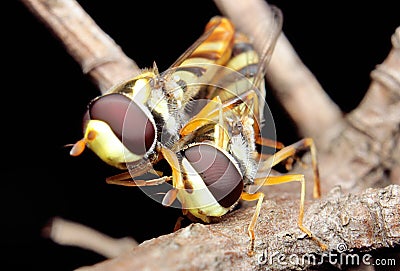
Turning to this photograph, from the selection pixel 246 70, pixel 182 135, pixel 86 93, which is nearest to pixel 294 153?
pixel 246 70

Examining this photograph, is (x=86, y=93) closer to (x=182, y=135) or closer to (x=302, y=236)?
(x=182, y=135)

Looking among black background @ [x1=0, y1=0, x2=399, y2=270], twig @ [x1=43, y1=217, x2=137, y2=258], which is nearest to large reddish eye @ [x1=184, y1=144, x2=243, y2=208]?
black background @ [x1=0, y1=0, x2=399, y2=270]

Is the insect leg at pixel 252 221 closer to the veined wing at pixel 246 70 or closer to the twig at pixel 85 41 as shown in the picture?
the veined wing at pixel 246 70

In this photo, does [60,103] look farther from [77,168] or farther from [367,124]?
[367,124]

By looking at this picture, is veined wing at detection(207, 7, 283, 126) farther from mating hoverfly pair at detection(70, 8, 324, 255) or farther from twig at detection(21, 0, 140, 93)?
twig at detection(21, 0, 140, 93)

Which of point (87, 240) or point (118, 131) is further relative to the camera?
point (87, 240)

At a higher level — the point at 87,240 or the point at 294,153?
the point at 87,240
